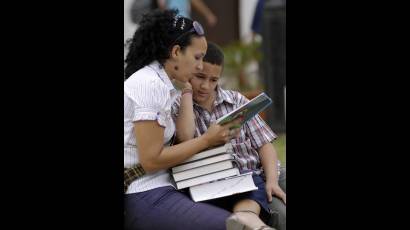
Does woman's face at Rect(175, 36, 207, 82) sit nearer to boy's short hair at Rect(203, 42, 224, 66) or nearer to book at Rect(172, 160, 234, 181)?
boy's short hair at Rect(203, 42, 224, 66)

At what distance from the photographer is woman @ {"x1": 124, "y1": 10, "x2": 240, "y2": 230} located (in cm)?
243

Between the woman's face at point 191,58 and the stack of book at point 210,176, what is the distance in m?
0.31

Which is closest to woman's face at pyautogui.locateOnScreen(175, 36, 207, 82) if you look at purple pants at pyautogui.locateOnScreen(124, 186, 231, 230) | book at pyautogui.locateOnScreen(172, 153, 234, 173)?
book at pyautogui.locateOnScreen(172, 153, 234, 173)

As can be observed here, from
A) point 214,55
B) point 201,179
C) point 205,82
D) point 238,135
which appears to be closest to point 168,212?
point 201,179

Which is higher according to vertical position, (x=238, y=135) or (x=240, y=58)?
(x=240, y=58)

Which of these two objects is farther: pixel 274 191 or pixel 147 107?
pixel 274 191

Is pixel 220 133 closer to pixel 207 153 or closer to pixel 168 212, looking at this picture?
pixel 207 153

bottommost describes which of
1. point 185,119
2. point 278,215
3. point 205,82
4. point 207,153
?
point 278,215

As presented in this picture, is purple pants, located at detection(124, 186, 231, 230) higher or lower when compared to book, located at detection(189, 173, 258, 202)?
lower

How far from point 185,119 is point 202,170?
8.0 inches

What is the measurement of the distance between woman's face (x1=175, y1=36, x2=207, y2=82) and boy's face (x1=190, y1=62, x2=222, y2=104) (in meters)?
0.05

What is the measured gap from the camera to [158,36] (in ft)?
8.36

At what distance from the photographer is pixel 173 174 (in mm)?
2523
